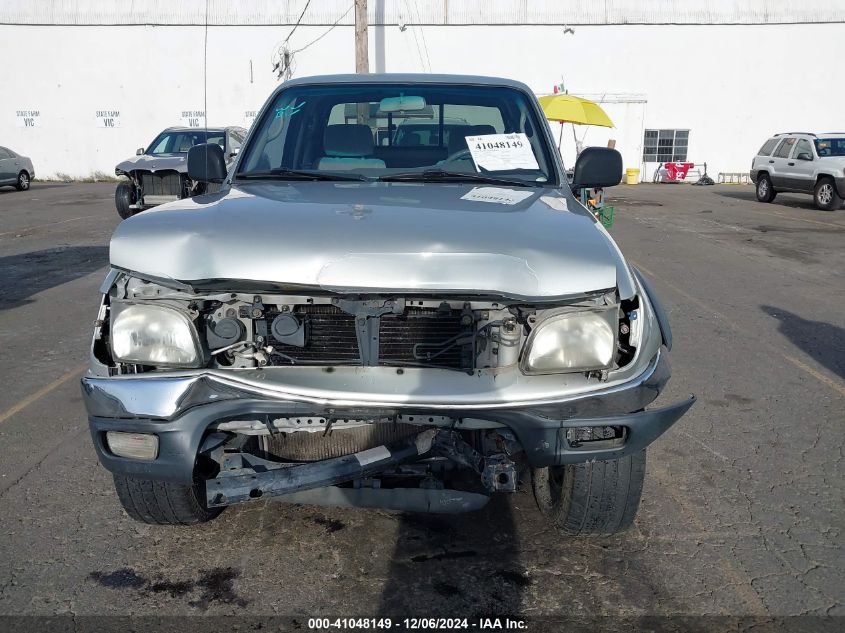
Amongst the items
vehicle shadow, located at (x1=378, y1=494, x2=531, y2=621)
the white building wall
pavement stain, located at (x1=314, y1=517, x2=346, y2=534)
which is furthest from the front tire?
vehicle shadow, located at (x1=378, y1=494, x2=531, y2=621)

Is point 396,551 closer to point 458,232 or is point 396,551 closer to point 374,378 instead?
point 374,378

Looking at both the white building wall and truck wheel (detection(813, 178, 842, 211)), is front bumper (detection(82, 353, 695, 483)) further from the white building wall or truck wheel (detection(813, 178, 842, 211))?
the white building wall

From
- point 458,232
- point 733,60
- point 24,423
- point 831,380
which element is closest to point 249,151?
point 458,232

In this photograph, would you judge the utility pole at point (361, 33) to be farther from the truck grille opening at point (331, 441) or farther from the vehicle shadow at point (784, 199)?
the truck grille opening at point (331, 441)

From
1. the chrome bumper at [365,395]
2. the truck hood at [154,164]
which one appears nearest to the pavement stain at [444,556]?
the chrome bumper at [365,395]

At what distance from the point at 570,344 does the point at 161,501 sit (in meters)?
1.77

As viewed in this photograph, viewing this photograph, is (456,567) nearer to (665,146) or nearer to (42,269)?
(42,269)

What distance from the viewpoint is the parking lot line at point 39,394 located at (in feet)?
16.1

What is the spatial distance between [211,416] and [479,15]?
27979 mm

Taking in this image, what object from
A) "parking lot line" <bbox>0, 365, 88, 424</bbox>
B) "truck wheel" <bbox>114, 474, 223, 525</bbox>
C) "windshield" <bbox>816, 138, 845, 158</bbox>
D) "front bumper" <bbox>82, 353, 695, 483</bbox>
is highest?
"windshield" <bbox>816, 138, 845, 158</bbox>

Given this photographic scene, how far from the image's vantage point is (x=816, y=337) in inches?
271

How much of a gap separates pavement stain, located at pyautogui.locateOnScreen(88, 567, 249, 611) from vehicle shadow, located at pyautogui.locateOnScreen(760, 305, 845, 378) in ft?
15.6

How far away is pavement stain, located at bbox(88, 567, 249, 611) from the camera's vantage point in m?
2.90

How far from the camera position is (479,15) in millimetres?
28156
